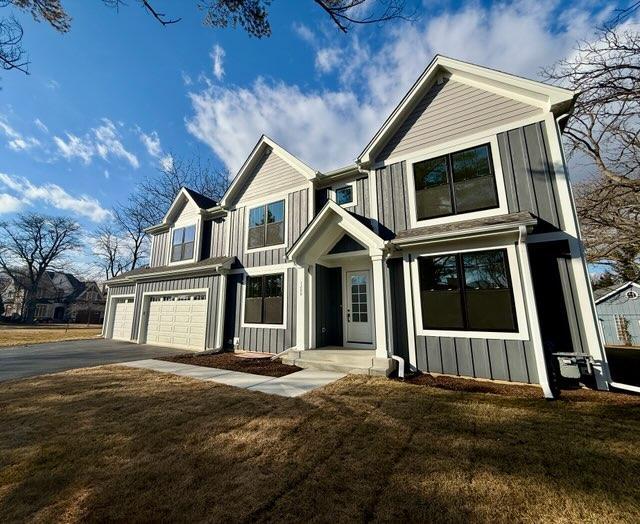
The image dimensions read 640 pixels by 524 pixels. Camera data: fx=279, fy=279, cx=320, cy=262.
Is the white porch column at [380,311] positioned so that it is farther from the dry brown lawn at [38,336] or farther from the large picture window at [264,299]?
the dry brown lawn at [38,336]

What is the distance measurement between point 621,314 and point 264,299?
87.9 ft

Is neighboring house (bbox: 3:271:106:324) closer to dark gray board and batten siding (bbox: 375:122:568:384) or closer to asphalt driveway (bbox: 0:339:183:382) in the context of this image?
asphalt driveway (bbox: 0:339:183:382)

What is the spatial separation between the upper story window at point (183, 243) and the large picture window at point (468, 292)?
1023cm

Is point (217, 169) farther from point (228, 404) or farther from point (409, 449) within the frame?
point (409, 449)

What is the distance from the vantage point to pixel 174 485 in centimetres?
250

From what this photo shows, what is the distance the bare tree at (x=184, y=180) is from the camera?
2244 centimetres

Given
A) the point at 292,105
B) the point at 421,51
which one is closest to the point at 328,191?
the point at 292,105

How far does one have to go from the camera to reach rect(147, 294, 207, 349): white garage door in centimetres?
1107

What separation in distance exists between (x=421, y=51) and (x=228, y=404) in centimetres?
971

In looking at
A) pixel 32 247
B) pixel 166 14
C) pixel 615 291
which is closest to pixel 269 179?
pixel 166 14

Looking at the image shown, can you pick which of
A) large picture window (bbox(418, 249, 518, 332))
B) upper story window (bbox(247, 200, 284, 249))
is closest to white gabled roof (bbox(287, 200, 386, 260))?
large picture window (bbox(418, 249, 518, 332))

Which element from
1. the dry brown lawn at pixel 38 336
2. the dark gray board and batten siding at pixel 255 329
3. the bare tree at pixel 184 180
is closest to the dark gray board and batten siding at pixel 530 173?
the dark gray board and batten siding at pixel 255 329

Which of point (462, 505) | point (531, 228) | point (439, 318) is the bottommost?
point (462, 505)

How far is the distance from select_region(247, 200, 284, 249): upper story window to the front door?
291cm
